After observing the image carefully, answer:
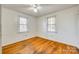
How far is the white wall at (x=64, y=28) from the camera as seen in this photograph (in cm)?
89

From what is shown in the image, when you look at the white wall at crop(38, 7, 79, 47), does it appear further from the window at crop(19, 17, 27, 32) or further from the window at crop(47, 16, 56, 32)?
the window at crop(19, 17, 27, 32)

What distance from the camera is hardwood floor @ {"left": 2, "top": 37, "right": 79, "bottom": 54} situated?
2.85ft

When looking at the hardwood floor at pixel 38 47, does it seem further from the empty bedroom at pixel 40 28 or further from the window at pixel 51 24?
the window at pixel 51 24

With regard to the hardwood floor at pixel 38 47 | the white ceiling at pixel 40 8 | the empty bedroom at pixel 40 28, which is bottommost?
the hardwood floor at pixel 38 47

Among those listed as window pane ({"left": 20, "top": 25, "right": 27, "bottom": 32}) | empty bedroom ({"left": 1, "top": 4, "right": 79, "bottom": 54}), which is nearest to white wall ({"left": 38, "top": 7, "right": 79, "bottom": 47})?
empty bedroom ({"left": 1, "top": 4, "right": 79, "bottom": 54})

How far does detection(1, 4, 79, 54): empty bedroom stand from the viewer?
0.86 metres

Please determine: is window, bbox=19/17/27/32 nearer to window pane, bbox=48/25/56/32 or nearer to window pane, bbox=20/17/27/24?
window pane, bbox=20/17/27/24

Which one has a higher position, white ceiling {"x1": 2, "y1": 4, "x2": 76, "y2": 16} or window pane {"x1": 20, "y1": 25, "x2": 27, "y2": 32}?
white ceiling {"x1": 2, "y1": 4, "x2": 76, "y2": 16}

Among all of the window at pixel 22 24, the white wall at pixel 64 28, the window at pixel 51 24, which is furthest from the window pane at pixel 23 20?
the window at pixel 51 24

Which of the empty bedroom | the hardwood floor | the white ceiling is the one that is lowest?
the hardwood floor

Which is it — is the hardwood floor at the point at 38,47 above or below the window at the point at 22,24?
below

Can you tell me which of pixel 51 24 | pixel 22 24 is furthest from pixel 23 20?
pixel 51 24

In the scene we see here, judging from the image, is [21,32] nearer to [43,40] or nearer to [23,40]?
[23,40]

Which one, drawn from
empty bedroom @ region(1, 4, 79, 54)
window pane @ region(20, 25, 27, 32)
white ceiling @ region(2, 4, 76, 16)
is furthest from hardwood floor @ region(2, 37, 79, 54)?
white ceiling @ region(2, 4, 76, 16)
